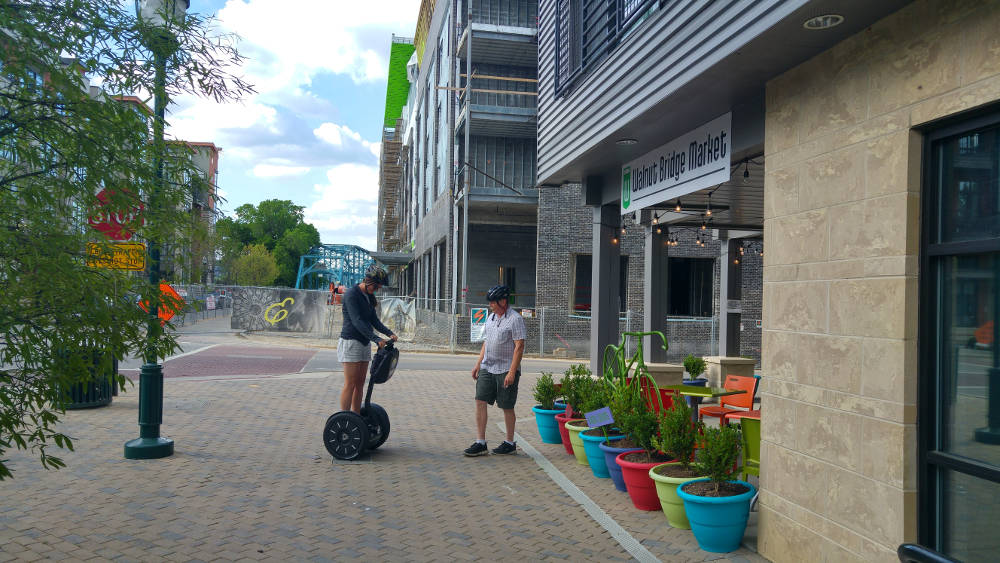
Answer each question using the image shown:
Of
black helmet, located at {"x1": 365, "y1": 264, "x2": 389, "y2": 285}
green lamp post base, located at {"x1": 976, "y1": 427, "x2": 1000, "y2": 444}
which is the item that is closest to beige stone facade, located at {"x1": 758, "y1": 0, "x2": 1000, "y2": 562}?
green lamp post base, located at {"x1": 976, "y1": 427, "x2": 1000, "y2": 444}

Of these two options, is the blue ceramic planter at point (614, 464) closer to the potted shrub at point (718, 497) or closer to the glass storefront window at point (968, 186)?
the potted shrub at point (718, 497)

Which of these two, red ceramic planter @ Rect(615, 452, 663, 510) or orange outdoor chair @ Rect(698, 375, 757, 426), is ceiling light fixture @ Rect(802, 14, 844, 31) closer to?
red ceramic planter @ Rect(615, 452, 663, 510)

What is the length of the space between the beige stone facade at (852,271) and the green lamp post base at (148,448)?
5781 millimetres

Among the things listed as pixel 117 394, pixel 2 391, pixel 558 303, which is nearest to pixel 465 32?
pixel 558 303

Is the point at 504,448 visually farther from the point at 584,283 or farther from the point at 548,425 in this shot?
the point at 584,283

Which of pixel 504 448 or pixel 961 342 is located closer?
pixel 961 342

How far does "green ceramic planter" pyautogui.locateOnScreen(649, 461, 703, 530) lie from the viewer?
17.9 ft

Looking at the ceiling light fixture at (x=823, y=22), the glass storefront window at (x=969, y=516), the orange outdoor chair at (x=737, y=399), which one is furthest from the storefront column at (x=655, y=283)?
the glass storefront window at (x=969, y=516)

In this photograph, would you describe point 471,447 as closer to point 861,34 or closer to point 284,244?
point 861,34

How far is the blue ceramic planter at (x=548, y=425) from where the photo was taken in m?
8.87

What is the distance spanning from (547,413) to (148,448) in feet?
14.1

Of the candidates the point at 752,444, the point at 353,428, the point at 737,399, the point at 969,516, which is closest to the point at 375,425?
the point at 353,428

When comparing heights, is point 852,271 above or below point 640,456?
above

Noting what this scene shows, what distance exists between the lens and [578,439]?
7695mm
